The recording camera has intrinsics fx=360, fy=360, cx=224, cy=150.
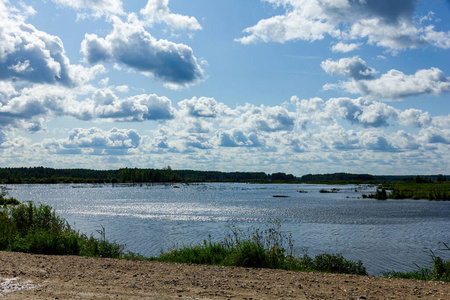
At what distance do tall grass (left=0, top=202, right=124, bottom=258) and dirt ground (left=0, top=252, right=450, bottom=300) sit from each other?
2436 millimetres

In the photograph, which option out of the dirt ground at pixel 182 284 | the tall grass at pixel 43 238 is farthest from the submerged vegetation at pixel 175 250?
the dirt ground at pixel 182 284

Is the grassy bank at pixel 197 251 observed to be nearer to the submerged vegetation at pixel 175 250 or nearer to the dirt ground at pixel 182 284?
the submerged vegetation at pixel 175 250

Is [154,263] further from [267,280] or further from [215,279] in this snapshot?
[267,280]

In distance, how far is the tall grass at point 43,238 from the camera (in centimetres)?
1483

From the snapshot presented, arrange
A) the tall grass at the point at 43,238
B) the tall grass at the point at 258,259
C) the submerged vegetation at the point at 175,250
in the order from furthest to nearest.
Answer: the tall grass at the point at 43,238, the submerged vegetation at the point at 175,250, the tall grass at the point at 258,259

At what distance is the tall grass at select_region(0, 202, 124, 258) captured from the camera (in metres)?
14.8

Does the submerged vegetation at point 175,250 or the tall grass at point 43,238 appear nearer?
the submerged vegetation at point 175,250

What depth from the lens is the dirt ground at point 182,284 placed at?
8789mm

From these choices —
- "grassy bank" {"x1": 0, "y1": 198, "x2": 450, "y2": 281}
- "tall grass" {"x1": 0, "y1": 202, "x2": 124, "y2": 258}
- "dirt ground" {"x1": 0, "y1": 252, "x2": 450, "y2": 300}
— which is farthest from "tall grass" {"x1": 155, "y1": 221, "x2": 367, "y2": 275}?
"tall grass" {"x1": 0, "y1": 202, "x2": 124, "y2": 258}

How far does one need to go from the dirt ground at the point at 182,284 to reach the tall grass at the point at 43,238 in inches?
95.9

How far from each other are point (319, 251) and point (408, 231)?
16.1 metres

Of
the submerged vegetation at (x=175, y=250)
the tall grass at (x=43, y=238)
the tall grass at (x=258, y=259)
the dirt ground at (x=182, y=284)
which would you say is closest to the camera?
the dirt ground at (x=182, y=284)

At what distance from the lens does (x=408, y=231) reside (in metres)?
34.1

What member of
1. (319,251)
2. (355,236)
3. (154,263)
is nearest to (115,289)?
(154,263)
